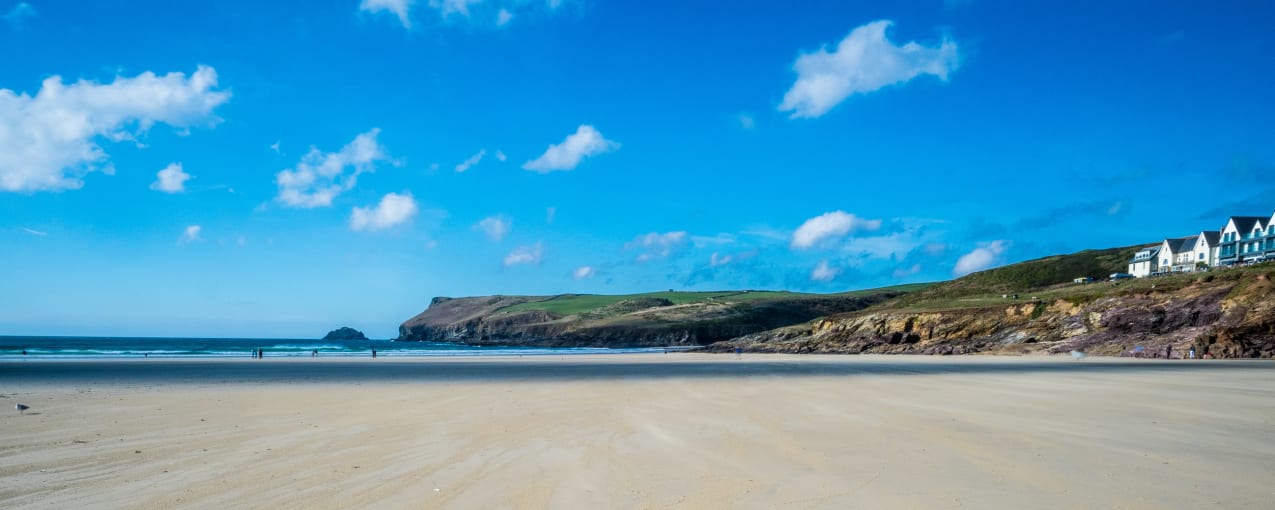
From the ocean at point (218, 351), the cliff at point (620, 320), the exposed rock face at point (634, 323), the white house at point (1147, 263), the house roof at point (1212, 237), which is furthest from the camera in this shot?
the cliff at point (620, 320)

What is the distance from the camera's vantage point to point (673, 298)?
609 feet

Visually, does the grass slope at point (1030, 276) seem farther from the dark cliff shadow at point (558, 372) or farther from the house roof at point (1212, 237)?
the dark cliff shadow at point (558, 372)

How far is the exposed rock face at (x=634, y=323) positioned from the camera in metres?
119

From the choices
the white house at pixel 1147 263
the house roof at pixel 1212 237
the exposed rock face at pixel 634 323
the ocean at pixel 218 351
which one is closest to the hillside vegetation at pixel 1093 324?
the house roof at pixel 1212 237

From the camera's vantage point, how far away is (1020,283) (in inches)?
3406

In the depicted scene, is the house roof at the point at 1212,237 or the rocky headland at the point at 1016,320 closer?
the rocky headland at the point at 1016,320

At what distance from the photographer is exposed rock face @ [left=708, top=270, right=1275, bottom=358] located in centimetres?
3700

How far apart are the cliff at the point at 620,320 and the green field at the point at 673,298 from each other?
0.31 m

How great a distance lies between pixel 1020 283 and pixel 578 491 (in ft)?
308

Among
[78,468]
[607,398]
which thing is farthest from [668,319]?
[78,468]

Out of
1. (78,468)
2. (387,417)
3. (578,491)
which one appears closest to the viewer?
(578,491)

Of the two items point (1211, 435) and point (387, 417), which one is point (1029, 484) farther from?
point (387, 417)

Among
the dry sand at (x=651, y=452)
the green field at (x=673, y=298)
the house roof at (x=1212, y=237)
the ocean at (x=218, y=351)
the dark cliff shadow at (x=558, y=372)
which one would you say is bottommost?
the ocean at (x=218, y=351)

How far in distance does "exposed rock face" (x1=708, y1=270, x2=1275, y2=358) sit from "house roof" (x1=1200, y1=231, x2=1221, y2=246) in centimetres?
3198
